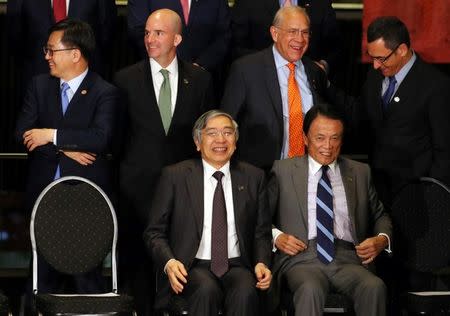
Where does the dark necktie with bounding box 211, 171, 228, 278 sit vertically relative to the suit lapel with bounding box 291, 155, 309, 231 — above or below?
below

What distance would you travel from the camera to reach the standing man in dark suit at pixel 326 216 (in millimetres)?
6808

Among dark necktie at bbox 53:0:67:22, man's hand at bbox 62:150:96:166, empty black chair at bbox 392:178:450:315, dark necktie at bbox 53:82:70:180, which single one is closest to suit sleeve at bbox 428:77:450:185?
empty black chair at bbox 392:178:450:315

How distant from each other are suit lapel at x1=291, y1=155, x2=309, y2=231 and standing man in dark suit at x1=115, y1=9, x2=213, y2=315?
0.73m

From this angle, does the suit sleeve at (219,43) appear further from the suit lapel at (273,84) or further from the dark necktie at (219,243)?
the dark necktie at (219,243)

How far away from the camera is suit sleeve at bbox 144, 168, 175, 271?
6.64m

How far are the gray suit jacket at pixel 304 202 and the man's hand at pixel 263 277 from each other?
0.25 meters

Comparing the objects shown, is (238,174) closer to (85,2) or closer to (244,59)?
(244,59)

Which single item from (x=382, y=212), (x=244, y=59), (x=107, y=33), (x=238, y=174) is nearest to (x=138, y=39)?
(x=107, y=33)

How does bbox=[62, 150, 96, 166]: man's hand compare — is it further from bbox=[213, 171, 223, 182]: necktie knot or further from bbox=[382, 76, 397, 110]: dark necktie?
bbox=[382, 76, 397, 110]: dark necktie

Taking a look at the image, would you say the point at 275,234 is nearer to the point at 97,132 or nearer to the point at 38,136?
the point at 97,132

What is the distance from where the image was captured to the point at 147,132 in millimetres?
7340

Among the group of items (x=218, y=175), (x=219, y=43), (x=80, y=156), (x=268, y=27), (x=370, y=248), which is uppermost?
(x=268, y=27)

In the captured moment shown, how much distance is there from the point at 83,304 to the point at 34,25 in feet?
6.56

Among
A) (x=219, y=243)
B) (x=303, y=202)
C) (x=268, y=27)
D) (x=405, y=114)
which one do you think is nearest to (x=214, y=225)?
(x=219, y=243)
